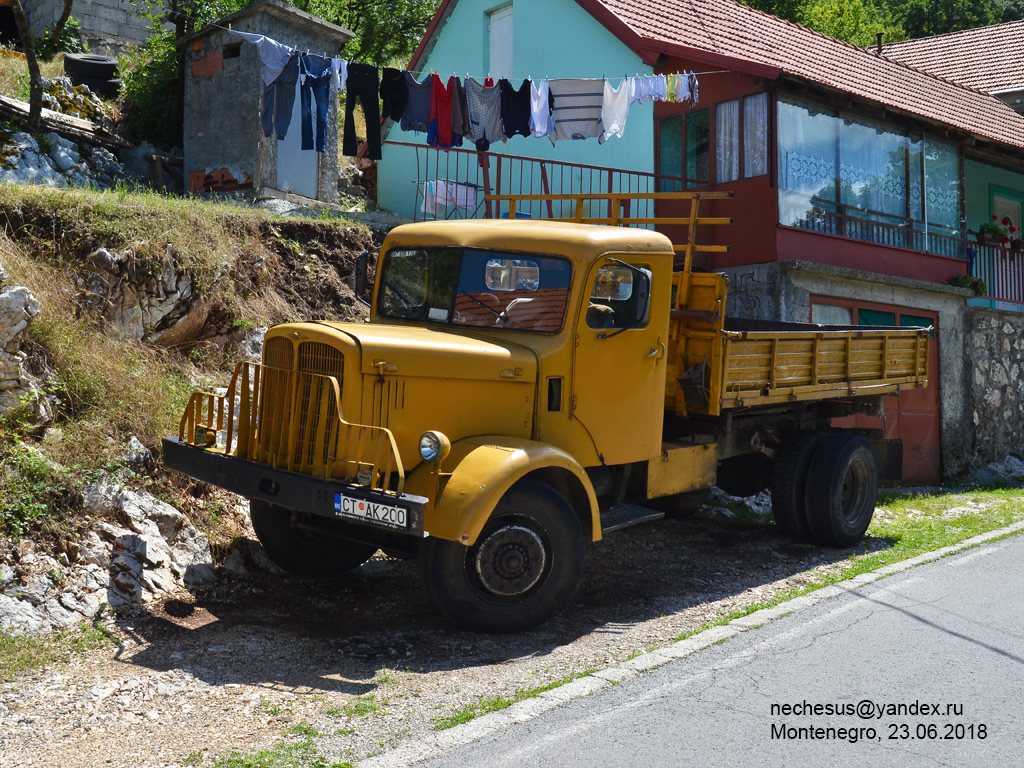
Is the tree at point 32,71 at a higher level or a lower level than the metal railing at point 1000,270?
higher

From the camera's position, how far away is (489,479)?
19.1ft

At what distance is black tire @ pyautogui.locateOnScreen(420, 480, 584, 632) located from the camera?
596 centimetres

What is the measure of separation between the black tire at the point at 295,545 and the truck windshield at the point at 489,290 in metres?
1.73

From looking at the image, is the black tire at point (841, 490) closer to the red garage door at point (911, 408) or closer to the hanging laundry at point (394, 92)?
the red garage door at point (911, 408)

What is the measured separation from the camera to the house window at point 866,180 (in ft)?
45.2

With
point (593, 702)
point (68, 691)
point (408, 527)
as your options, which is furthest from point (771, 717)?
point (68, 691)

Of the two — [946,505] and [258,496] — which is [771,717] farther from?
[946,505]

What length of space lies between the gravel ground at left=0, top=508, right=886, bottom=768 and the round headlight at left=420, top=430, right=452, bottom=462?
1196 millimetres

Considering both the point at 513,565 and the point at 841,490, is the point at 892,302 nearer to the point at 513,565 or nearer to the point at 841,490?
the point at 841,490

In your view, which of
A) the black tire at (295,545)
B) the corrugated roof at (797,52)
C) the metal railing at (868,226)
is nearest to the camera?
the black tire at (295,545)

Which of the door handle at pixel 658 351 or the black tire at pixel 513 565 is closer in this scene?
the black tire at pixel 513 565

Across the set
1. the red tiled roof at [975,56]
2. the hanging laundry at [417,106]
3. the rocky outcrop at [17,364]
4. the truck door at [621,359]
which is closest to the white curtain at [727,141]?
the hanging laundry at [417,106]

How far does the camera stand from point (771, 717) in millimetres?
4754

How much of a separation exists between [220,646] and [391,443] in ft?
5.34
